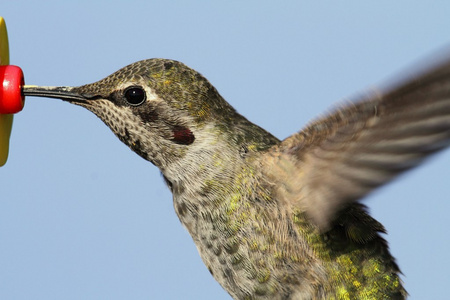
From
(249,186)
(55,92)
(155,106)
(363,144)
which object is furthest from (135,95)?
(363,144)

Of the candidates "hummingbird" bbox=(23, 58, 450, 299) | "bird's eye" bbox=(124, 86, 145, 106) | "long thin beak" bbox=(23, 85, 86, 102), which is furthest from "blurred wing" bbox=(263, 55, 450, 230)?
"long thin beak" bbox=(23, 85, 86, 102)

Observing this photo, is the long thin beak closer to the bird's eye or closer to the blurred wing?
the bird's eye

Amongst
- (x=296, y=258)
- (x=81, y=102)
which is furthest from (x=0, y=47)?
(x=296, y=258)

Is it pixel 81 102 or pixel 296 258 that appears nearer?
pixel 296 258

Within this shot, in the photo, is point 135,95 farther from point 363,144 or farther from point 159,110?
point 363,144

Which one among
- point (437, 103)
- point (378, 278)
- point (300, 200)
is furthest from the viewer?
point (378, 278)

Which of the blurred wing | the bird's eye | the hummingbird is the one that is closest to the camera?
the blurred wing

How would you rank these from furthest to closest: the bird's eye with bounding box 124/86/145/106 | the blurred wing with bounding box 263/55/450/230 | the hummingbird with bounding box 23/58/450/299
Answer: the bird's eye with bounding box 124/86/145/106, the hummingbird with bounding box 23/58/450/299, the blurred wing with bounding box 263/55/450/230

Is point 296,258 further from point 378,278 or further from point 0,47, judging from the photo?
point 0,47
